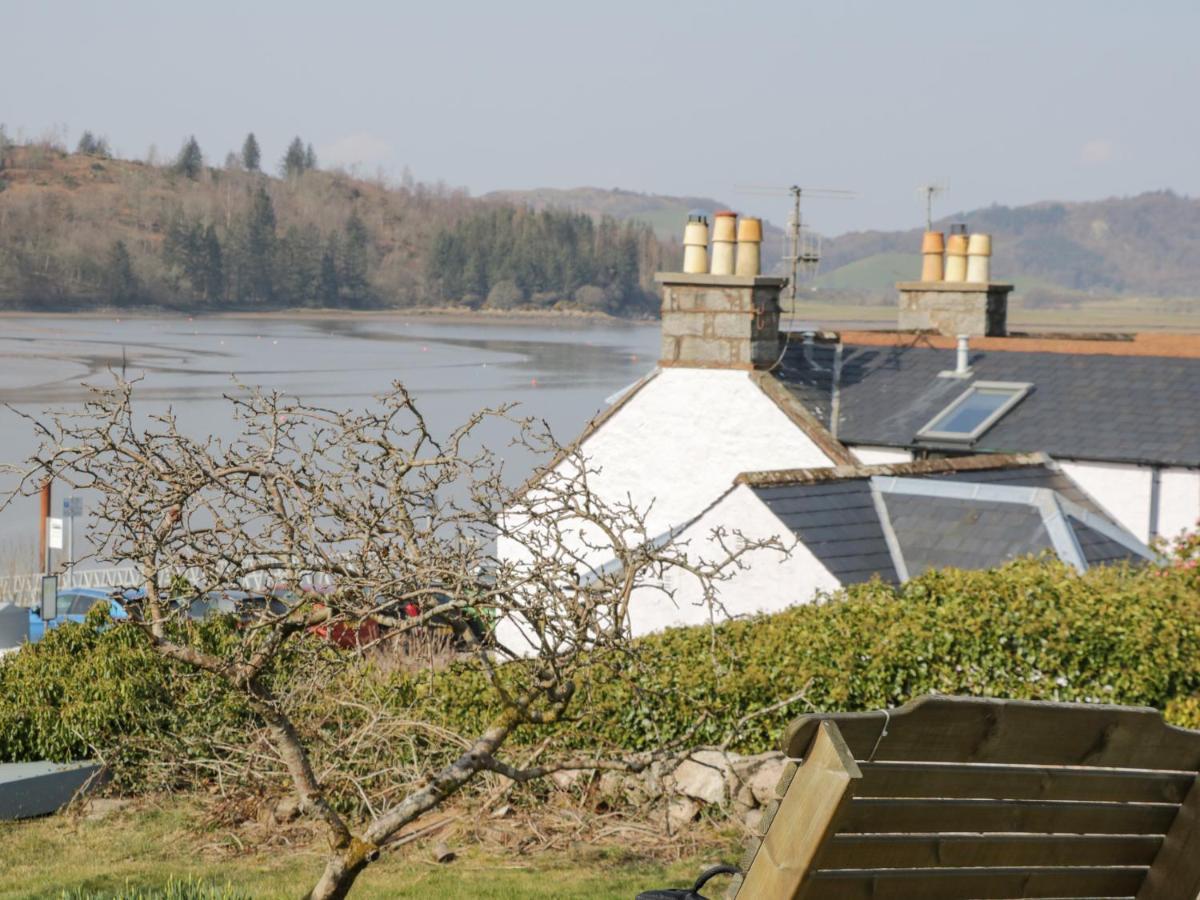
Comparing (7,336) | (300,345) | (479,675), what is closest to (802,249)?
(479,675)

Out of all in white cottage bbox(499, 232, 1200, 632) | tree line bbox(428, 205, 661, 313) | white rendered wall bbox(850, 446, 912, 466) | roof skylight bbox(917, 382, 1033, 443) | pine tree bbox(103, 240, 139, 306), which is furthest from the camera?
tree line bbox(428, 205, 661, 313)

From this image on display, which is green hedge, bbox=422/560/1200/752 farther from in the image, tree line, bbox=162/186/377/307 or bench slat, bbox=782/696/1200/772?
tree line, bbox=162/186/377/307

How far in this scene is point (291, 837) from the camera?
362 inches

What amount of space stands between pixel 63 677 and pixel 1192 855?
858 centimetres

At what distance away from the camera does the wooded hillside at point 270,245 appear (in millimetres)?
42719

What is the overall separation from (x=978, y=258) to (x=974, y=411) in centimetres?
539

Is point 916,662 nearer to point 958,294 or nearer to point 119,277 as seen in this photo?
point 958,294

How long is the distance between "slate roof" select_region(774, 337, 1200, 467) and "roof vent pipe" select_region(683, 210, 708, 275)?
1.73 meters

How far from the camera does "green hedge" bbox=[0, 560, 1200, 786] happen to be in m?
9.23

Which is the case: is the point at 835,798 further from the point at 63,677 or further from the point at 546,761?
the point at 63,677

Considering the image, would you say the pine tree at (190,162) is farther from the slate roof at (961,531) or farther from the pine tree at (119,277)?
the slate roof at (961,531)

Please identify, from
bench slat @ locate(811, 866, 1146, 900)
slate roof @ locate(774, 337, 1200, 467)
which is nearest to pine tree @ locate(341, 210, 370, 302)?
slate roof @ locate(774, 337, 1200, 467)

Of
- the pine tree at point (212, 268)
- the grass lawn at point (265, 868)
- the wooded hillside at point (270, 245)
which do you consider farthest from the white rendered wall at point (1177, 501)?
the pine tree at point (212, 268)

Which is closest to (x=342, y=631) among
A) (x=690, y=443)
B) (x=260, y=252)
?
(x=690, y=443)
